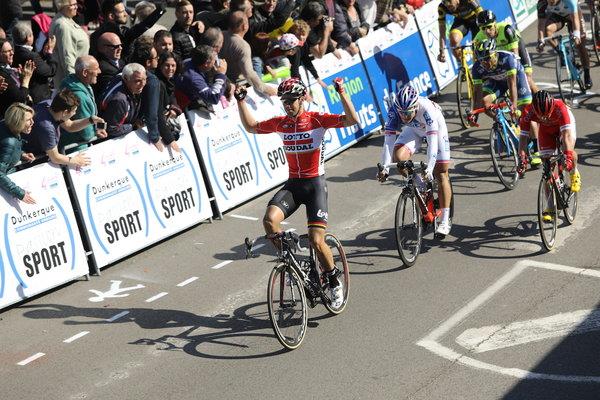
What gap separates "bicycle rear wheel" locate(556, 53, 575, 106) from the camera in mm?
17875

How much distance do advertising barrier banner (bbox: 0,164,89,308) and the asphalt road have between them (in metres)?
0.22

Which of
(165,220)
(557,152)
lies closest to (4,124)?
(165,220)

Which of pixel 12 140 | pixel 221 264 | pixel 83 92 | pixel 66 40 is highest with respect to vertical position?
pixel 66 40

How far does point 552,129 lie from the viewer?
1250cm

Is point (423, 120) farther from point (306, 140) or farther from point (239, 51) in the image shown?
point (239, 51)

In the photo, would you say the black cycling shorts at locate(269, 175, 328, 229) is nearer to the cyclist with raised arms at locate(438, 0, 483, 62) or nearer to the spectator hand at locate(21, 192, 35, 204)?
the spectator hand at locate(21, 192, 35, 204)

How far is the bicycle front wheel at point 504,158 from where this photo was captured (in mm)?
14297

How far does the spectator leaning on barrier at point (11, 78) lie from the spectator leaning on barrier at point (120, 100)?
99cm

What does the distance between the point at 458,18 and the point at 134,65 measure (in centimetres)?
777

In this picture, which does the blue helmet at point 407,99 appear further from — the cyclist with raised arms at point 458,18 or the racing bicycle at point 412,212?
the cyclist with raised arms at point 458,18

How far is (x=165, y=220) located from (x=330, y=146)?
3951mm

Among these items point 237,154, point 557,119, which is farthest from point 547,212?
point 237,154

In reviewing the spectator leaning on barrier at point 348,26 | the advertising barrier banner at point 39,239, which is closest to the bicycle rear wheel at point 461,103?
the spectator leaning on barrier at point 348,26

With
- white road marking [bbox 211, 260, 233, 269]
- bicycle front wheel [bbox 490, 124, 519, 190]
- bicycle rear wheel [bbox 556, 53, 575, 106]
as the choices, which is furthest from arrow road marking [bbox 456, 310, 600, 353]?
bicycle rear wheel [bbox 556, 53, 575, 106]
